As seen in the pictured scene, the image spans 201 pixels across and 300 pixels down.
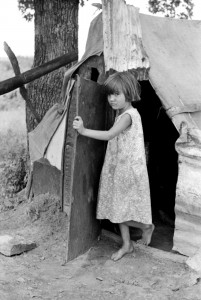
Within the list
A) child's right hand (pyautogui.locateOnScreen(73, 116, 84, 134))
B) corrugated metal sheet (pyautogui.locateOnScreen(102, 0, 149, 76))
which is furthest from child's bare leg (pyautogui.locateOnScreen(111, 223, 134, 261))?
corrugated metal sheet (pyautogui.locateOnScreen(102, 0, 149, 76))

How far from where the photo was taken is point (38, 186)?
6117mm

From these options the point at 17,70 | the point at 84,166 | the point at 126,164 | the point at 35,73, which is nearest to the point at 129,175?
the point at 126,164

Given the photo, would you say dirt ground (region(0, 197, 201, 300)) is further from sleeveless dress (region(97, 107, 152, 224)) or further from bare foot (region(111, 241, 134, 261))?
sleeveless dress (region(97, 107, 152, 224))

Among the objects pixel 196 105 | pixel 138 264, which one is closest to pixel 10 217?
pixel 138 264

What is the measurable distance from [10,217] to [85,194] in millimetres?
1700

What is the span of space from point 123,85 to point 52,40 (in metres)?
2.89

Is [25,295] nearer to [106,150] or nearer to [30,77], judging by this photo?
[106,150]

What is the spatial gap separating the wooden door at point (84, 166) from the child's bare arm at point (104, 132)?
0.14m

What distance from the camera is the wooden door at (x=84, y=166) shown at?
4344 mm

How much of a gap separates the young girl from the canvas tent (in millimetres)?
213

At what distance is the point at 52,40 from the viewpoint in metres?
6.89

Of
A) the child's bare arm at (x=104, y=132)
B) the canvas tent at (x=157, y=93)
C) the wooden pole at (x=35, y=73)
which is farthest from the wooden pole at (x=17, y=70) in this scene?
the child's bare arm at (x=104, y=132)

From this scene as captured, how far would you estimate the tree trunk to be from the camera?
685 centimetres

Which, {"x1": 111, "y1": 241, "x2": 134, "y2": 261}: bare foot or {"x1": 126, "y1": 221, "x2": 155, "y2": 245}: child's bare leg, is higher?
{"x1": 126, "y1": 221, "x2": 155, "y2": 245}: child's bare leg
